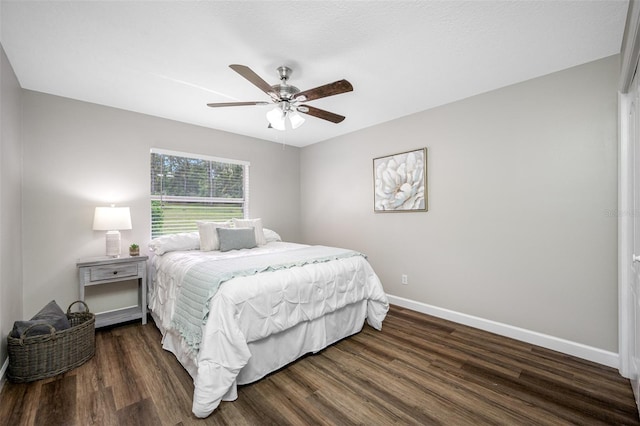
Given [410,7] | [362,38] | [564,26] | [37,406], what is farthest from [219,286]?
[564,26]

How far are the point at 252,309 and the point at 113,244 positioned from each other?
2.02 m

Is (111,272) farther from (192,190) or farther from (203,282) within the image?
(203,282)

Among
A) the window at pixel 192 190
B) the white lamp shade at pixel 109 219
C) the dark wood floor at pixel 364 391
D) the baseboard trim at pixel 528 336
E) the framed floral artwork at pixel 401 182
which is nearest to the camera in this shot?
the dark wood floor at pixel 364 391

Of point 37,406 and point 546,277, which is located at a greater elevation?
point 546,277

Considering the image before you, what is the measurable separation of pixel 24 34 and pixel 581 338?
16.0ft

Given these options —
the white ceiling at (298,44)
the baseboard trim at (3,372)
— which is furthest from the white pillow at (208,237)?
the baseboard trim at (3,372)

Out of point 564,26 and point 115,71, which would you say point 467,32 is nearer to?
point 564,26

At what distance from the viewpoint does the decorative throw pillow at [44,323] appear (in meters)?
2.10

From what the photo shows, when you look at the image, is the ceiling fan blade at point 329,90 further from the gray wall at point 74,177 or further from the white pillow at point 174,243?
the gray wall at point 74,177

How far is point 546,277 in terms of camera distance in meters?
2.54

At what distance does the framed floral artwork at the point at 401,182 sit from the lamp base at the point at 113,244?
312cm

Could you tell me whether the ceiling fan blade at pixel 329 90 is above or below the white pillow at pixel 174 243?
above

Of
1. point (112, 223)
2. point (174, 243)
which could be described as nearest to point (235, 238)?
point (174, 243)

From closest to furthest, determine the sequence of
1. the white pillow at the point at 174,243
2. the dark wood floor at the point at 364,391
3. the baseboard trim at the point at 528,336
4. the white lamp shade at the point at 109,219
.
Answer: the dark wood floor at the point at 364,391 < the baseboard trim at the point at 528,336 < the white lamp shade at the point at 109,219 < the white pillow at the point at 174,243
